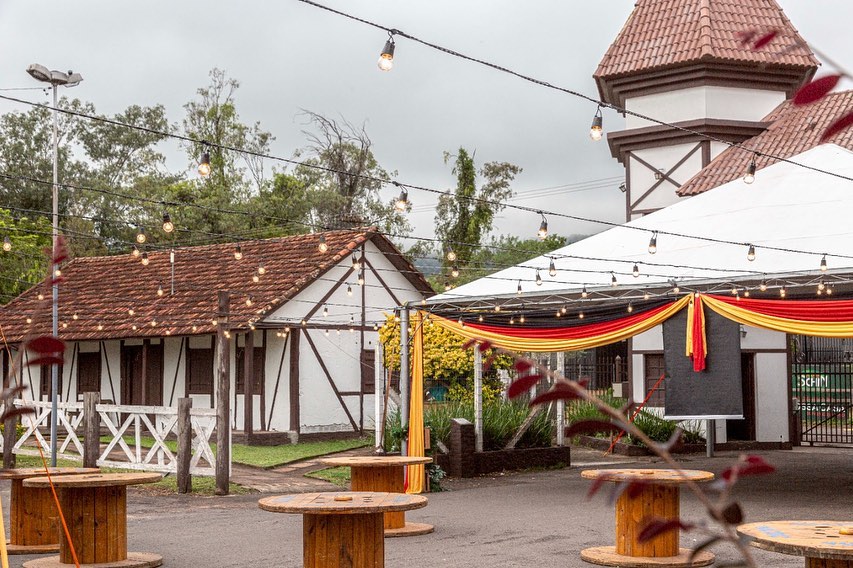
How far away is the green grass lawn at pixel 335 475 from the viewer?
16.3m

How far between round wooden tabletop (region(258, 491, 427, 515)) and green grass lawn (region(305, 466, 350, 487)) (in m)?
8.16

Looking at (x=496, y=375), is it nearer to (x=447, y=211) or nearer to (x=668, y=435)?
(x=668, y=435)

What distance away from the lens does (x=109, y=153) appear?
4719 cm

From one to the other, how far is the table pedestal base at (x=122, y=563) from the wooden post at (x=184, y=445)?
518cm

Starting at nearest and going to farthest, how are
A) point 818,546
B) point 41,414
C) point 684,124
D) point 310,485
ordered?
point 818,546
point 310,485
point 41,414
point 684,124

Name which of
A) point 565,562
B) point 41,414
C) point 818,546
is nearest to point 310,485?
point 41,414

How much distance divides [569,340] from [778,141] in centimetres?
1000

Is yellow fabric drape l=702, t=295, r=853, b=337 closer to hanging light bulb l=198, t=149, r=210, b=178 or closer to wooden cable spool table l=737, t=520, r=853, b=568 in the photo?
wooden cable spool table l=737, t=520, r=853, b=568

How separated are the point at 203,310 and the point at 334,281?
9.32ft

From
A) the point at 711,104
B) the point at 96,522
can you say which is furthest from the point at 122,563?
the point at 711,104

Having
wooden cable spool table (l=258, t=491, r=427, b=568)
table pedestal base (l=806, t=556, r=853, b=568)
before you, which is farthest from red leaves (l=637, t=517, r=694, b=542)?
wooden cable spool table (l=258, t=491, r=427, b=568)

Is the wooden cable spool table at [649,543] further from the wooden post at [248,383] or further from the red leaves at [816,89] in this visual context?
the wooden post at [248,383]

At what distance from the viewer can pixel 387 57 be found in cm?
748

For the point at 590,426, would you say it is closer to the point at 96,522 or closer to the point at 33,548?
the point at 96,522
